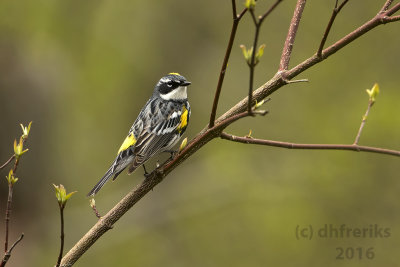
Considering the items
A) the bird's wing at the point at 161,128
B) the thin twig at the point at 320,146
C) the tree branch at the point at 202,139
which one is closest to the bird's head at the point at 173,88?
the bird's wing at the point at 161,128

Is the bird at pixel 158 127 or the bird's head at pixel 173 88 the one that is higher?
the bird's head at pixel 173 88

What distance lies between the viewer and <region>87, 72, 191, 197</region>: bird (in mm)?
4672

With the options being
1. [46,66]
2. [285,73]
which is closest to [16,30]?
[46,66]

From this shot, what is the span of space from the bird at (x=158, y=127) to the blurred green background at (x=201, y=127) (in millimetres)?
3817

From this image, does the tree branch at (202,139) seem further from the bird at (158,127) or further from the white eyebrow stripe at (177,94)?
the white eyebrow stripe at (177,94)

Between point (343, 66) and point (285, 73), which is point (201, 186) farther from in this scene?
point (285, 73)

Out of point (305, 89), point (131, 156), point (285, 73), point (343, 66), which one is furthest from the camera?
point (305, 89)

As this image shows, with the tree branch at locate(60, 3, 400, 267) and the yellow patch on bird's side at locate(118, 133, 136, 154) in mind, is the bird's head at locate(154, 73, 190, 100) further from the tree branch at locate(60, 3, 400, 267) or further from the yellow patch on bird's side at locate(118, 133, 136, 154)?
the tree branch at locate(60, 3, 400, 267)

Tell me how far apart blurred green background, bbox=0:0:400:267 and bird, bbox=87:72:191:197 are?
12.5 ft

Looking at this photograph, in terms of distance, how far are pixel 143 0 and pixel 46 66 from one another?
2525 mm

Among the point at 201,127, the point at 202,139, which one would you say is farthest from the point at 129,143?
the point at 201,127

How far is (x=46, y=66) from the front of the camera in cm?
1102

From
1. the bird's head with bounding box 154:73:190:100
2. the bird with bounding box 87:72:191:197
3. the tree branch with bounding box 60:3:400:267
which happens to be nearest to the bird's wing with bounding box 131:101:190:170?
the bird with bounding box 87:72:191:197

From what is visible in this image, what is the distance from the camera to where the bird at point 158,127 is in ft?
15.3
